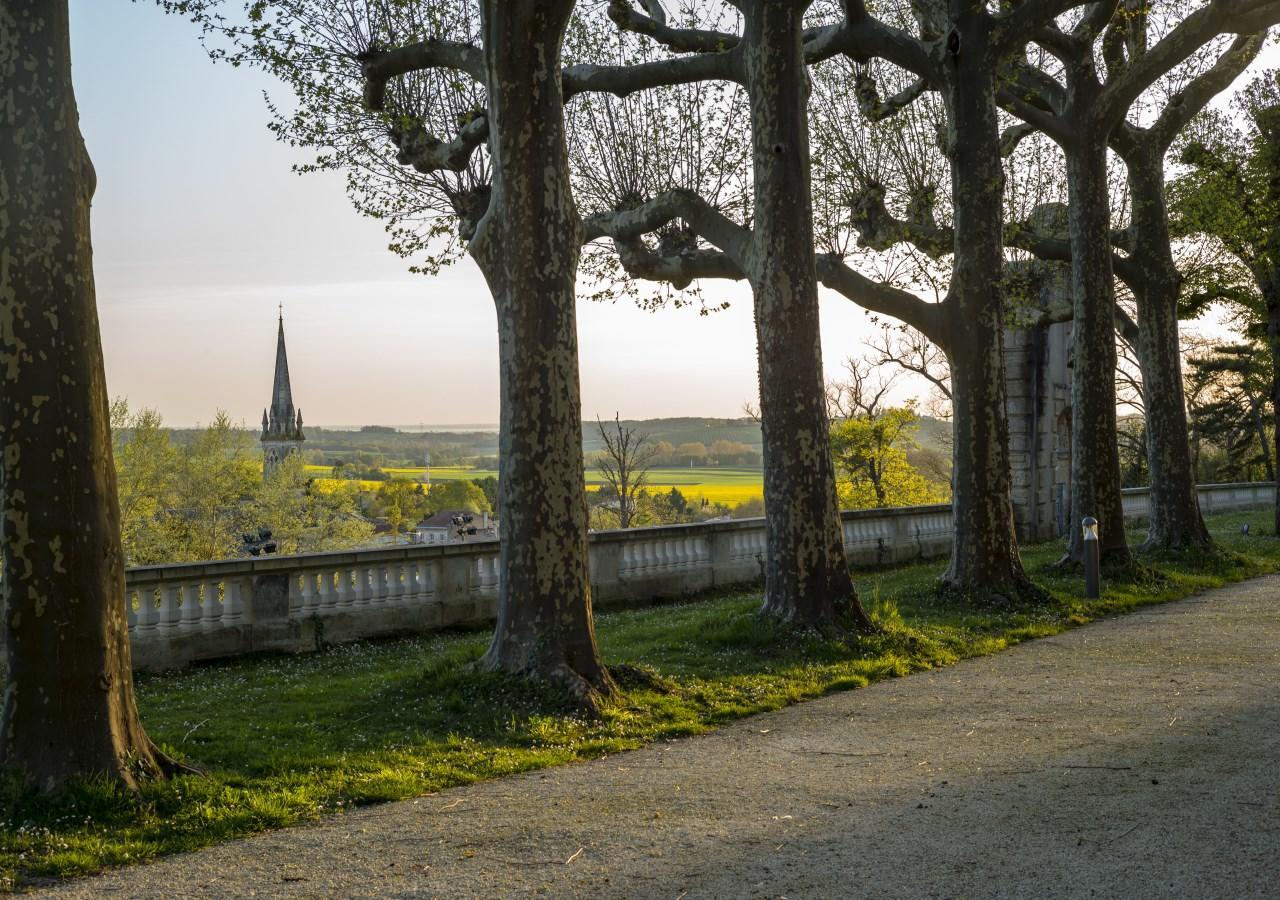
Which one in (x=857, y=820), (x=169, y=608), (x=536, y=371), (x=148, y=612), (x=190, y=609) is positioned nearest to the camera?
(x=857, y=820)

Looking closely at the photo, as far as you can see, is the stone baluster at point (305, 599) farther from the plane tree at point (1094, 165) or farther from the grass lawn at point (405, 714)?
the plane tree at point (1094, 165)

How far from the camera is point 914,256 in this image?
72.8 feet

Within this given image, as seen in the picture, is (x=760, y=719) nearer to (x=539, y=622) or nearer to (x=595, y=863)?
(x=539, y=622)

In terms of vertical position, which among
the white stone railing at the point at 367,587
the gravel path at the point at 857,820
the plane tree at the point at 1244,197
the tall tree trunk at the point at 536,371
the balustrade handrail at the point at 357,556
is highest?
the plane tree at the point at 1244,197

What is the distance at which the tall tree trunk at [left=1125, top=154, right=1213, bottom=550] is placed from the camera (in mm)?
22453

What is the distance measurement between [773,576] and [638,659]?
6.01 feet

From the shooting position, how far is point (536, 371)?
954cm

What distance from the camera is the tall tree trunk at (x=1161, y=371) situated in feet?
73.7

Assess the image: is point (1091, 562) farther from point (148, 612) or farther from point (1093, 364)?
point (148, 612)

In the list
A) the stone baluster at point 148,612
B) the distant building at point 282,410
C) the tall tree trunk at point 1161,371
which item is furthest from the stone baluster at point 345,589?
the distant building at point 282,410

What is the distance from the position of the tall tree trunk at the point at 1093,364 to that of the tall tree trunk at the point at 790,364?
8.19 m

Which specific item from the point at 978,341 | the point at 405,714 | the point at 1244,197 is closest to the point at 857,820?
the point at 405,714

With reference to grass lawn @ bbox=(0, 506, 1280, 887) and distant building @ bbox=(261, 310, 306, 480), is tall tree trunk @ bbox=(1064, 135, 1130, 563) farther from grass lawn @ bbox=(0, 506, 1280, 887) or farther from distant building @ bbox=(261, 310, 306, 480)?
distant building @ bbox=(261, 310, 306, 480)

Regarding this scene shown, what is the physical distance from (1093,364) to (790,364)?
343 inches
